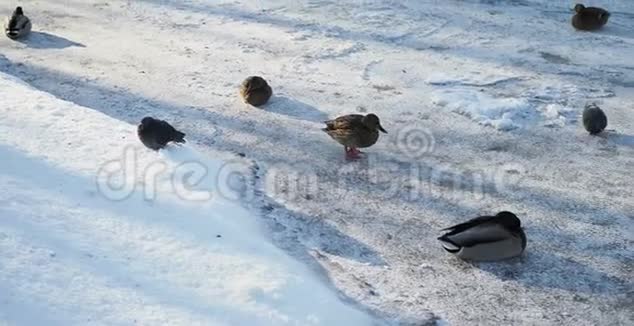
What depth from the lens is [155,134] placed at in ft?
16.7

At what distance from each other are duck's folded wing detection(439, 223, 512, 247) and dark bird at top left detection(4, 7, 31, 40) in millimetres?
5228

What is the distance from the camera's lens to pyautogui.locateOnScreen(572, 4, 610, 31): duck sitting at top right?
311 inches

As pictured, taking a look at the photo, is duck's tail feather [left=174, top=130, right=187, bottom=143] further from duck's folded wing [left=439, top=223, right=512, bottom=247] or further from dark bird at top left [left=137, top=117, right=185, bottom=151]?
duck's folded wing [left=439, top=223, right=512, bottom=247]

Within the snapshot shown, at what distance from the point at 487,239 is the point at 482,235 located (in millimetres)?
35

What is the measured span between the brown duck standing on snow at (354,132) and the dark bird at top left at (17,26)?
3.78 meters

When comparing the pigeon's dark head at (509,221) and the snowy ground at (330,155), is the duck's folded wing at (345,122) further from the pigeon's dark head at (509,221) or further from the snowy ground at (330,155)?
the pigeon's dark head at (509,221)

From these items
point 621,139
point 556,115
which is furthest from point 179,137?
point 621,139

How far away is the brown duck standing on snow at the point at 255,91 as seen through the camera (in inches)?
242

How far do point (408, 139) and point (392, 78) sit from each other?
123 centimetres

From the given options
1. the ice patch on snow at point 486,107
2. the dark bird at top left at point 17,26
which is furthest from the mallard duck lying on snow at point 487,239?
the dark bird at top left at point 17,26

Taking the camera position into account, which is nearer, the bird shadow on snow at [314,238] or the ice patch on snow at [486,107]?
the bird shadow on snow at [314,238]

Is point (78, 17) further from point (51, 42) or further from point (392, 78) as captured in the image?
point (392, 78)

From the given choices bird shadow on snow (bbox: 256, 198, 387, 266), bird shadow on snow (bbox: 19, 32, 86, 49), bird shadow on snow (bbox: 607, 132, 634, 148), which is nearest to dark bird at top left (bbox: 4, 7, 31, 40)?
bird shadow on snow (bbox: 19, 32, 86, 49)

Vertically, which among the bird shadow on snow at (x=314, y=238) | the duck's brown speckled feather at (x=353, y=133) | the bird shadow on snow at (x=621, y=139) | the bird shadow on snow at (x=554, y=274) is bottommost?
the bird shadow on snow at (x=554, y=274)
